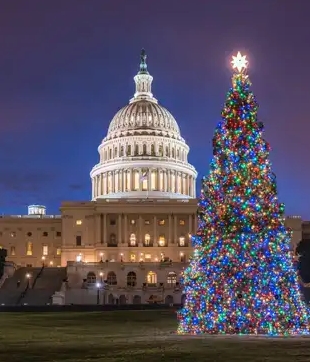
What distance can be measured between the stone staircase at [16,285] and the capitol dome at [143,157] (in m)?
44.1

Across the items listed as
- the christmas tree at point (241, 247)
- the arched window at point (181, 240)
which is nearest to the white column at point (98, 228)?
the arched window at point (181, 240)

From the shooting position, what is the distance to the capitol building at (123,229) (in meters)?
105

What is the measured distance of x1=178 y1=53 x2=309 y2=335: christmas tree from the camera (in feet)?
118

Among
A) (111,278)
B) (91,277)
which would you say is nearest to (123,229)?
(111,278)

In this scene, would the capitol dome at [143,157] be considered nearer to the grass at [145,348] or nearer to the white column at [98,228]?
the white column at [98,228]

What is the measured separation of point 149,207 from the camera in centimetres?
14112

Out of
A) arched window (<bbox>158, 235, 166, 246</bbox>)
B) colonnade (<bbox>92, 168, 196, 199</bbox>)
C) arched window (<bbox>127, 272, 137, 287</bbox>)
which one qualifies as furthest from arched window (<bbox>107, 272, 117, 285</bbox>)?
colonnade (<bbox>92, 168, 196, 199</bbox>)

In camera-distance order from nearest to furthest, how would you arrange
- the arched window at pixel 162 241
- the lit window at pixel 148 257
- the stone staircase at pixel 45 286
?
the stone staircase at pixel 45 286 → the lit window at pixel 148 257 → the arched window at pixel 162 241

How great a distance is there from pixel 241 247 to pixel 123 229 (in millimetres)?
103975

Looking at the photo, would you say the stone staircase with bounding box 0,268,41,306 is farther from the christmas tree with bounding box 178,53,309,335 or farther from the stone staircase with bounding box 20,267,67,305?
the christmas tree with bounding box 178,53,309,335

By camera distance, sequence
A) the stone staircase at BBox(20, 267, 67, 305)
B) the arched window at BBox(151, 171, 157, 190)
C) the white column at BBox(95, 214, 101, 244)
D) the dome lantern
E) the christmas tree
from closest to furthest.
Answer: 1. the christmas tree
2. the stone staircase at BBox(20, 267, 67, 305)
3. the white column at BBox(95, 214, 101, 244)
4. the arched window at BBox(151, 171, 157, 190)
5. the dome lantern

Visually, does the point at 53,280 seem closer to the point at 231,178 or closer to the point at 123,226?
the point at 123,226

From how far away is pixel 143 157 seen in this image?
532ft

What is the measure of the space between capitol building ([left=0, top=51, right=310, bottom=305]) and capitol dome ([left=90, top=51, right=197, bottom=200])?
216 millimetres
